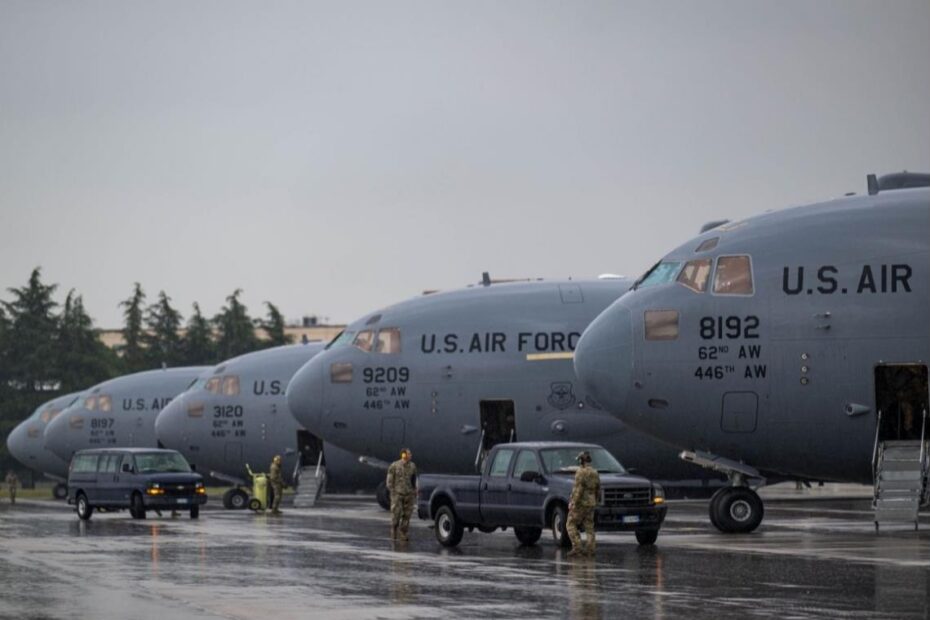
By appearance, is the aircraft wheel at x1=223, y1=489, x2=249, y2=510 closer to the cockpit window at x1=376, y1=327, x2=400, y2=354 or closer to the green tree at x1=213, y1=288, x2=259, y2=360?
the cockpit window at x1=376, y1=327, x2=400, y2=354

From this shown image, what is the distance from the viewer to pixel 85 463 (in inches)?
1966

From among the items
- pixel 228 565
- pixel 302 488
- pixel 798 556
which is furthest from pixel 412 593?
pixel 302 488

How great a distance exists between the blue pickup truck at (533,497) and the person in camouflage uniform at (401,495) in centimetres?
121

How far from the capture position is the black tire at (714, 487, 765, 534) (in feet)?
116

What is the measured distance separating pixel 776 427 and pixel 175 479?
62.3 feet

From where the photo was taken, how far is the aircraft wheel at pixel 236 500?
58.6 metres

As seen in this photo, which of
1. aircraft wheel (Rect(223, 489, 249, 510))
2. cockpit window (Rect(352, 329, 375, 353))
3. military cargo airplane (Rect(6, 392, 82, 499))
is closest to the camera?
cockpit window (Rect(352, 329, 375, 353))

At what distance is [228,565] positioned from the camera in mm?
28781

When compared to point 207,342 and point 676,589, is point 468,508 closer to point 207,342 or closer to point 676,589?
point 676,589

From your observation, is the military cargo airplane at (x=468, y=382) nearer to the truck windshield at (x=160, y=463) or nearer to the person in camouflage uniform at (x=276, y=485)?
the person in camouflage uniform at (x=276, y=485)

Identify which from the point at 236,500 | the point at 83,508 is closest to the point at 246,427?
the point at 236,500

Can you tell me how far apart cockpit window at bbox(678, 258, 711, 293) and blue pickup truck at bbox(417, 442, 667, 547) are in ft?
14.0

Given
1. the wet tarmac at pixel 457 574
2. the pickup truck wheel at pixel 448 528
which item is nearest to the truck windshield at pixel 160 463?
the wet tarmac at pixel 457 574

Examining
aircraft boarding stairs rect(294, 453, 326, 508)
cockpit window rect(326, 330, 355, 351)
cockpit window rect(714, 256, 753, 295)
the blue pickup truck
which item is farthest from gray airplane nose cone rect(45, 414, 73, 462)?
cockpit window rect(714, 256, 753, 295)
